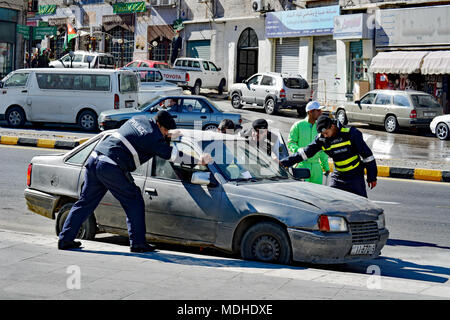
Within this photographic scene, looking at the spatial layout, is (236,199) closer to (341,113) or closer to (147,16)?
(341,113)

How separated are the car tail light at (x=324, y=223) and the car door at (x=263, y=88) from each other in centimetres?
2430

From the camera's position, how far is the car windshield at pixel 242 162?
8195 millimetres

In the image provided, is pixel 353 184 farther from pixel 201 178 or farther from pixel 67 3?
A: pixel 67 3

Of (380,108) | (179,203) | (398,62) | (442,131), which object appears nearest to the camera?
(179,203)

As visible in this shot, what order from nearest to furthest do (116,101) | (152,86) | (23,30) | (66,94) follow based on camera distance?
(116,101) < (66,94) < (152,86) < (23,30)

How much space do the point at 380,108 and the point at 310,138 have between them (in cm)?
1883

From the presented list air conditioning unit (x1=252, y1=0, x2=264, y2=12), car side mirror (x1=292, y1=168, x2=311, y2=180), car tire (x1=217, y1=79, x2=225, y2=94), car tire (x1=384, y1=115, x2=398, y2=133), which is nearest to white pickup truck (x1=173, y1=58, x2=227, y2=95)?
car tire (x1=217, y1=79, x2=225, y2=94)

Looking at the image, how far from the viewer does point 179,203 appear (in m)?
→ 8.09

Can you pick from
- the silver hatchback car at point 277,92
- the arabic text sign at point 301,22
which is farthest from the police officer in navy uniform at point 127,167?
the arabic text sign at point 301,22

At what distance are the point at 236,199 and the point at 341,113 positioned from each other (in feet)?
75.9

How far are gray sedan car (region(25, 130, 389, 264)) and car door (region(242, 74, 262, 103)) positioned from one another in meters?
23.7

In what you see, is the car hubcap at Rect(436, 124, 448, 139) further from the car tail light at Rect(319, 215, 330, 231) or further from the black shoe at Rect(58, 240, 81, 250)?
the black shoe at Rect(58, 240, 81, 250)

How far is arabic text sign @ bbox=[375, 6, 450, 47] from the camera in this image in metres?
30.9

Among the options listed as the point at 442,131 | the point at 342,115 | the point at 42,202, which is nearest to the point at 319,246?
the point at 42,202
